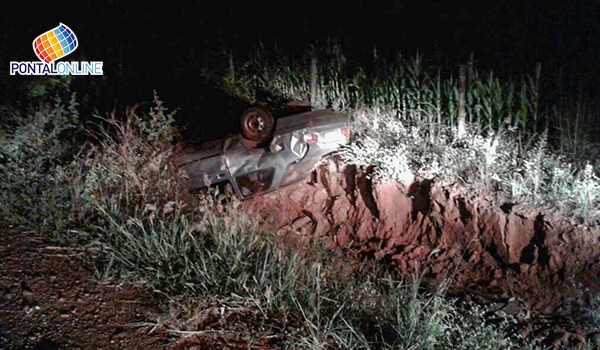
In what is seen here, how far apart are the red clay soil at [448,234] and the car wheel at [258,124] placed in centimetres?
79

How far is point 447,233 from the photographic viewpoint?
586 cm

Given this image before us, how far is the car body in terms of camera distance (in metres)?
6.18

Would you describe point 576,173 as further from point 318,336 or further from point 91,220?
point 91,220

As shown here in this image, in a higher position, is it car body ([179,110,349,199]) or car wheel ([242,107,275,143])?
car wheel ([242,107,275,143])

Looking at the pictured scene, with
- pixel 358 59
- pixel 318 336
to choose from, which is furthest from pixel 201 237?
pixel 358 59

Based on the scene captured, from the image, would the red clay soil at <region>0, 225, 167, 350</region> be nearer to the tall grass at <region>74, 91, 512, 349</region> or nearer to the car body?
the tall grass at <region>74, 91, 512, 349</region>

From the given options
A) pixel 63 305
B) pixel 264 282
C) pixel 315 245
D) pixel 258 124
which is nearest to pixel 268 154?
pixel 258 124

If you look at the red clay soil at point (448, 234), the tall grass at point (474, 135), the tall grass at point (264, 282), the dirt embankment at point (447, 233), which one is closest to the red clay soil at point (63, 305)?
the tall grass at point (264, 282)

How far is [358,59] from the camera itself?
9.78 metres

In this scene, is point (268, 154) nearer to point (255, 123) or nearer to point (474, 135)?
point (255, 123)

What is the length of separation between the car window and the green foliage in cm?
183

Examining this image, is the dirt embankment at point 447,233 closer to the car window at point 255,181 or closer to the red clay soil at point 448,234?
the red clay soil at point 448,234

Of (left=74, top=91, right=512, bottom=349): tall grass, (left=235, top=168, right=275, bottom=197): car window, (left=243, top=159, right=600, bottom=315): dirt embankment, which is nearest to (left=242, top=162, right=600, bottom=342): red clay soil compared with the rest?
(left=243, top=159, right=600, bottom=315): dirt embankment

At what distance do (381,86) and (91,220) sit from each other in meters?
4.47
